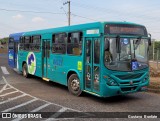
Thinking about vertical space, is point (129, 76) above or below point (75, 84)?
above

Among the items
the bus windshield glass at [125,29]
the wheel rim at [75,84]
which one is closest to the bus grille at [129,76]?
the bus windshield glass at [125,29]

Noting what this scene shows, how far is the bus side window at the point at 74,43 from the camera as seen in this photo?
1022 cm

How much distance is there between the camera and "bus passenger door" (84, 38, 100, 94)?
30.1 feet

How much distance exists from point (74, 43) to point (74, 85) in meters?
1.65

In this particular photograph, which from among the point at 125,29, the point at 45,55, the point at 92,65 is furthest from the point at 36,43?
the point at 125,29

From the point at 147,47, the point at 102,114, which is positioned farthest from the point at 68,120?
the point at 147,47

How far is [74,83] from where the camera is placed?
10.5m

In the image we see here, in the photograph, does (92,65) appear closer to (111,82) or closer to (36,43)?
(111,82)

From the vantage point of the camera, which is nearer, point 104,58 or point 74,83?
point 104,58

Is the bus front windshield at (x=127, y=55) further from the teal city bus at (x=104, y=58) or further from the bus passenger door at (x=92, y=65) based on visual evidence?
the bus passenger door at (x=92, y=65)

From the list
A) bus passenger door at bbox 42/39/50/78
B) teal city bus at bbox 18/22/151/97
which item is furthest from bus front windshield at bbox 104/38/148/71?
bus passenger door at bbox 42/39/50/78

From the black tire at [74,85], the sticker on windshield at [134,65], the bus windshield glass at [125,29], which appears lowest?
the black tire at [74,85]

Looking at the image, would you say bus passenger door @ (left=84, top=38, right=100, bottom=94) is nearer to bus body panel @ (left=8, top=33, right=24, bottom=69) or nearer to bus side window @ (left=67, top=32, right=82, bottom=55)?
bus side window @ (left=67, top=32, right=82, bottom=55)

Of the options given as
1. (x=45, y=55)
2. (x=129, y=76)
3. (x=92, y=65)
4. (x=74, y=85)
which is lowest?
(x=74, y=85)
